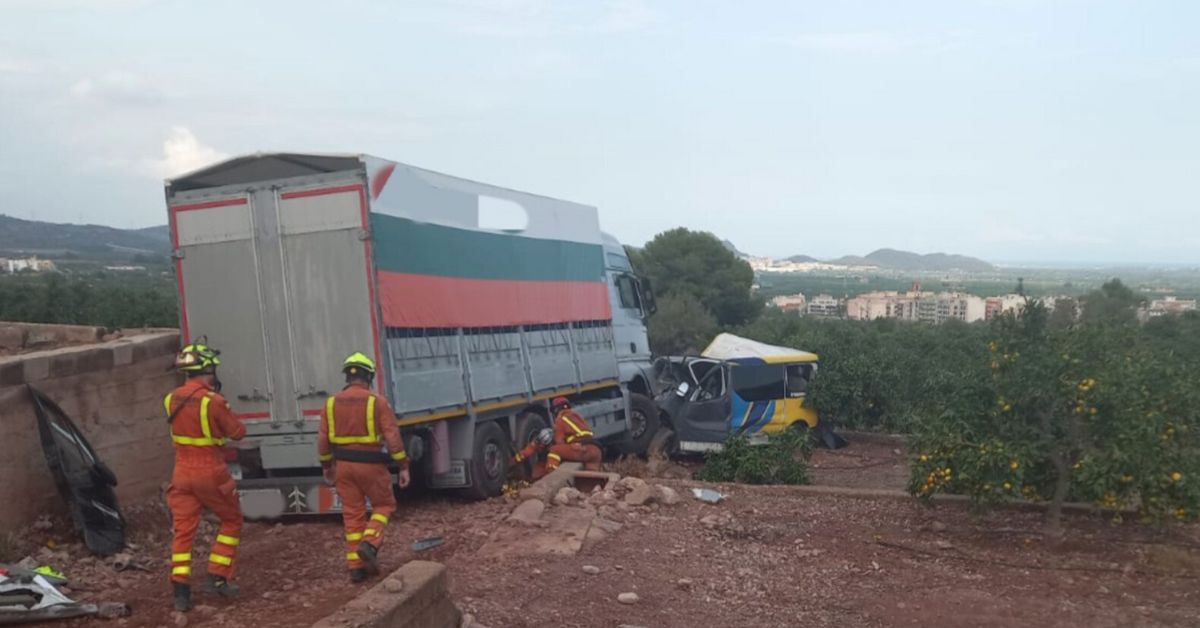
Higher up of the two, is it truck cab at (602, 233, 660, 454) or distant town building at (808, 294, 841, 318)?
truck cab at (602, 233, 660, 454)

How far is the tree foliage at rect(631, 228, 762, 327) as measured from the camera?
39719 mm

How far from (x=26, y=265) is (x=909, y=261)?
422ft

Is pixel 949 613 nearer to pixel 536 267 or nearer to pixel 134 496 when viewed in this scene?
pixel 536 267

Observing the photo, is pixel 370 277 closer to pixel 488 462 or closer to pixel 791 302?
pixel 488 462

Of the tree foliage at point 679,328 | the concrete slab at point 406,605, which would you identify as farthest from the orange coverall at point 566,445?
the tree foliage at point 679,328

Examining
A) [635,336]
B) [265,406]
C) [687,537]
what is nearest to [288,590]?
[265,406]

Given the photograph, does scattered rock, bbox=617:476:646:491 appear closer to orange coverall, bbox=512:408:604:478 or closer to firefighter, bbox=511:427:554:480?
orange coverall, bbox=512:408:604:478

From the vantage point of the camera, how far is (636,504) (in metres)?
8.59

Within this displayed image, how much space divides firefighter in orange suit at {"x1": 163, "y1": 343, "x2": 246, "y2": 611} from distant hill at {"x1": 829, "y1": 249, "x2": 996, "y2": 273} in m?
142

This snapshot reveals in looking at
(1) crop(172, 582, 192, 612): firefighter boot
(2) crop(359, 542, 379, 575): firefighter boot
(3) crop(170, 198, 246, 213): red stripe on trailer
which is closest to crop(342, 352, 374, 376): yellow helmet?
(2) crop(359, 542, 379, 575): firefighter boot

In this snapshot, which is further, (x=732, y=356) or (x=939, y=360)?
(x=939, y=360)

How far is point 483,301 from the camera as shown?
1006cm

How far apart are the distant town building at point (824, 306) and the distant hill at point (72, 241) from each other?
33.1 meters

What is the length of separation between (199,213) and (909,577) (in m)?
6.74
